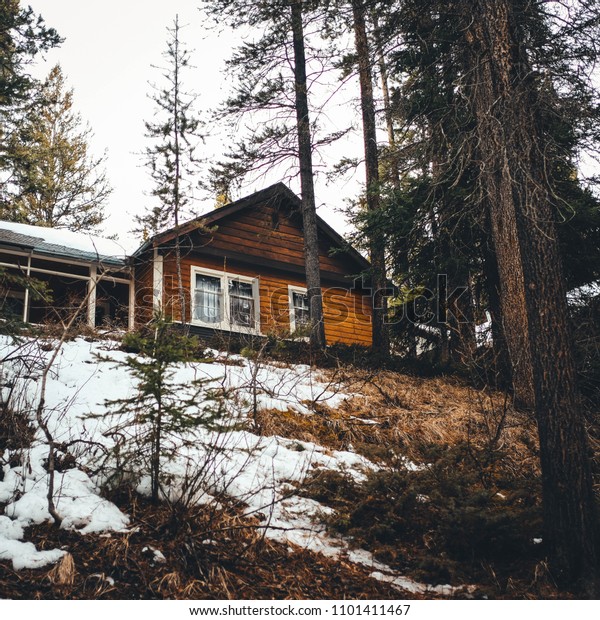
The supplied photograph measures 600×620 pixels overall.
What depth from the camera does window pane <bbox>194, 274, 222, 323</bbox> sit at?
1684 cm

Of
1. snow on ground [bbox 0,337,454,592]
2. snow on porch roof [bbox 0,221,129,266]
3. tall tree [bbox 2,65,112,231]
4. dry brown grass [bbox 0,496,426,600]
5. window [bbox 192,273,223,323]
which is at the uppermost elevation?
tall tree [bbox 2,65,112,231]

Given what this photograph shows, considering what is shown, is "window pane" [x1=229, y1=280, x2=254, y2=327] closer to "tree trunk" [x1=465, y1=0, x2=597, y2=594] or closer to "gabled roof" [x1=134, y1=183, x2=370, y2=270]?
"gabled roof" [x1=134, y1=183, x2=370, y2=270]

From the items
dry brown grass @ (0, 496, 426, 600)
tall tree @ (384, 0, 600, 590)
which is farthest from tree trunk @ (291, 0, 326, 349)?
dry brown grass @ (0, 496, 426, 600)

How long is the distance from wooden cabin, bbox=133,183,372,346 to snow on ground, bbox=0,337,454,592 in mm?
8002

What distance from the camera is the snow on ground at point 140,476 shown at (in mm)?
4477

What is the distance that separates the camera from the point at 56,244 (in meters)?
16.9

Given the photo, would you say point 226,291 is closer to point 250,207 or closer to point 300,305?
point 300,305

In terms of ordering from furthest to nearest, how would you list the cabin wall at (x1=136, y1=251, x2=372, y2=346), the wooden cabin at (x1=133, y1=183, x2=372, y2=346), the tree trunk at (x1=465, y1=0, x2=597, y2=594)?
the cabin wall at (x1=136, y1=251, x2=372, y2=346)
the wooden cabin at (x1=133, y1=183, x2=372, y2=346)
the tree trunk at (x1=465, y1=0, x2=597, y2=594)

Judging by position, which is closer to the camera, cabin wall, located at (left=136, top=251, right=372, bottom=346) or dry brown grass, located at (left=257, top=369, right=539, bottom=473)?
dry brown grass, located at (left=257, top=369, right=539, bottom=473)

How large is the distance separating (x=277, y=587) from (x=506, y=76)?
204 inches

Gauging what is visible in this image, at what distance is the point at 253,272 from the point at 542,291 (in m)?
13.3

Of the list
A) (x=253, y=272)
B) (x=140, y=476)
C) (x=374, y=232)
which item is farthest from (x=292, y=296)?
(x=140, y=476)

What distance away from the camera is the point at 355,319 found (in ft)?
63.8

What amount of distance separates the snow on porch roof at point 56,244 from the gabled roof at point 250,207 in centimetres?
128
